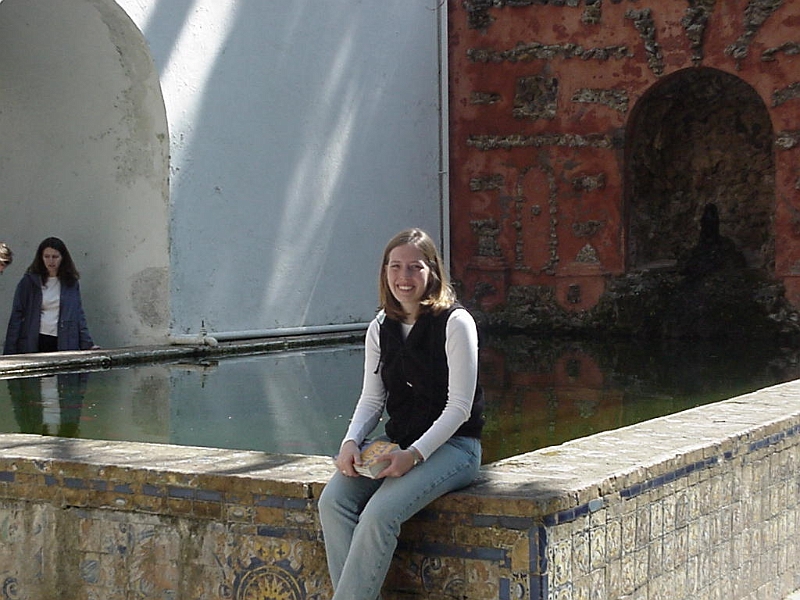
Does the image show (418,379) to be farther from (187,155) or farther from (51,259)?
(187,155)

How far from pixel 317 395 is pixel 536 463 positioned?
10.4 ft

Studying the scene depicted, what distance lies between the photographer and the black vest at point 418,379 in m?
3.10

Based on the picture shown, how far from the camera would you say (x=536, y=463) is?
10.8 ft

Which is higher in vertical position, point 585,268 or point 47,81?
point 47,81

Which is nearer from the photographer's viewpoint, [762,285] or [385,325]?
[385,325]

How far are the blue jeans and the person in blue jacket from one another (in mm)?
5239

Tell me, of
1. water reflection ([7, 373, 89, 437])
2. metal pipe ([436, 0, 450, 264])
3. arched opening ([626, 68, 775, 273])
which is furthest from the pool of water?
metal pipe ([436, 0, 450, 264])

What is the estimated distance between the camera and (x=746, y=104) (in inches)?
435

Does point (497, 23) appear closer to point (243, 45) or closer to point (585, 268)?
point (585, 268)

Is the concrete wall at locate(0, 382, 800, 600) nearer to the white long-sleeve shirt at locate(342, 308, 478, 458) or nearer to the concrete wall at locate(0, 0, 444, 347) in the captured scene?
the white long-sleeve shirt at locate(342, 308, 478, 458)

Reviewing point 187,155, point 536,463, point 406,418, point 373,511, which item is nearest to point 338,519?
point 373,511

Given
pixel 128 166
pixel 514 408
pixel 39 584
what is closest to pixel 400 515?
pixel 39 584

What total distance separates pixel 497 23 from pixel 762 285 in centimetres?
321

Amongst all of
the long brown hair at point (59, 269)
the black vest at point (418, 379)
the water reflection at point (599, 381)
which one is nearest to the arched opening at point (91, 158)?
the long brown hair at point (59, 269)
